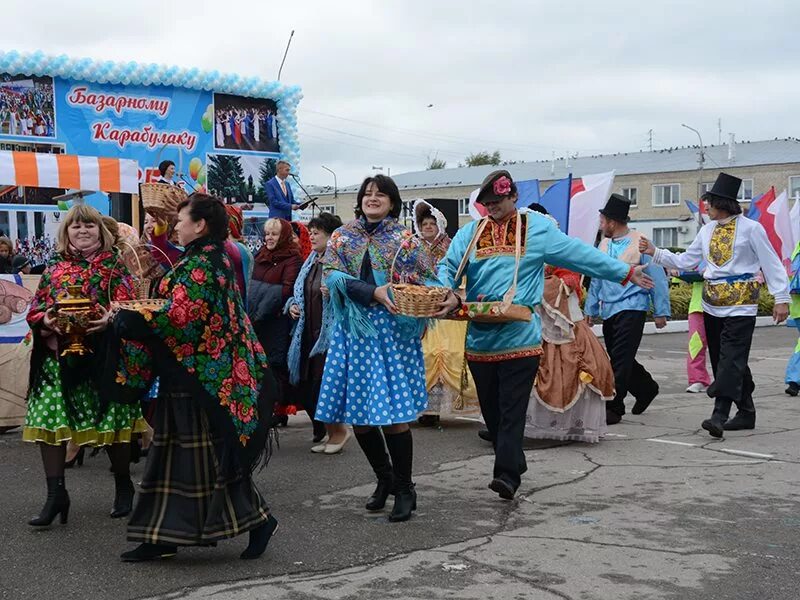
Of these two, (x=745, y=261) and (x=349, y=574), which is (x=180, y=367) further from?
(x=745, y=261)

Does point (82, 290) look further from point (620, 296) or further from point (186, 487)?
point (620, 296)

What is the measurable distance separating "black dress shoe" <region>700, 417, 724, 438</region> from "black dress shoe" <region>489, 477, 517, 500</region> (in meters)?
2.77

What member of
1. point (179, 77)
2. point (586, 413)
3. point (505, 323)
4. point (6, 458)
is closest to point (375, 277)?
point (505, 323)

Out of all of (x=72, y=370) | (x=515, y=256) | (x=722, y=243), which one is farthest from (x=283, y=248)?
(x=722, y=243)

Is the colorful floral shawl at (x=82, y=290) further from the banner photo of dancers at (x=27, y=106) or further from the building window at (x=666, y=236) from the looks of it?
the building window at (x=666, y=236)

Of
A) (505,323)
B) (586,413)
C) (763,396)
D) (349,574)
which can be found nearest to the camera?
(349,574)

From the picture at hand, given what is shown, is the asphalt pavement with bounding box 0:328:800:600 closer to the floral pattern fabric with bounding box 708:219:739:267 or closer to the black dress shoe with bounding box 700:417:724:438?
the black dress shoe with bounding box 700:417:724:438

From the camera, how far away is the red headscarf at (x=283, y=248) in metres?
7.97

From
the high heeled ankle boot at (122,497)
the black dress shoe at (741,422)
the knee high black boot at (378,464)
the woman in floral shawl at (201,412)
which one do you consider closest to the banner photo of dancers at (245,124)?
the black dress shoe at (741,422)

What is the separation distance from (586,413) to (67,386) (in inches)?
159

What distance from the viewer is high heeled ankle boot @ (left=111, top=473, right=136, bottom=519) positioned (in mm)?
5652

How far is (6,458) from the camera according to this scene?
7379 millimetres

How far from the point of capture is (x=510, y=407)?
5824mm

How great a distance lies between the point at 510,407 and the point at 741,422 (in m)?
3.47
